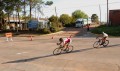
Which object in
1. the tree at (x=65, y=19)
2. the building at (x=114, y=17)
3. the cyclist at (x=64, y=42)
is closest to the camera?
the cyclist at (x=64, y=42)

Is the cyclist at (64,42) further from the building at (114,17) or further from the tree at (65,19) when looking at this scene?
the tree at (65,19)

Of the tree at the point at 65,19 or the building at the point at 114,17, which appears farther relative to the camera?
the tree at the point at 65,19

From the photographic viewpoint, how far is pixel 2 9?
222 feet

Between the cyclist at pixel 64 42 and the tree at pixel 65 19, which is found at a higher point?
the tree at pixel 65 19

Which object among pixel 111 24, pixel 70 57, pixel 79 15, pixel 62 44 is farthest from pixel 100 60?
pixel 79 15

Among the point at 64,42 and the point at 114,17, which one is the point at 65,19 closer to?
the point at 114,17

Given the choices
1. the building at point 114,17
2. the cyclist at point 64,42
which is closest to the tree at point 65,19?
the building at point 114,17

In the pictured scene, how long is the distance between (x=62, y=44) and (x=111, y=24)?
2064 inches

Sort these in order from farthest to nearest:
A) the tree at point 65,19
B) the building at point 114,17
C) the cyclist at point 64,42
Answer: the tree at point 65,19 → the building at point 114,17 → the cyclist at point 64,42

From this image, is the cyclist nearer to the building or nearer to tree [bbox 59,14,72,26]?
the building

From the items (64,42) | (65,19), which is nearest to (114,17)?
A: (65,19)

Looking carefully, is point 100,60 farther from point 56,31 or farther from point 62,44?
point 56,31

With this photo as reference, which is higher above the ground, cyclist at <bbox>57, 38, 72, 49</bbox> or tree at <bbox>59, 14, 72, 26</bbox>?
tree at <bbox>59, 14, 72, 26</bbox>

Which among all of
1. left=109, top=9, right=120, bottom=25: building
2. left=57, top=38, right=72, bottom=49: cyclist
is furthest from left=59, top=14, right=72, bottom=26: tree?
left=57, top=38, right=72, bottom=49: cyclist
